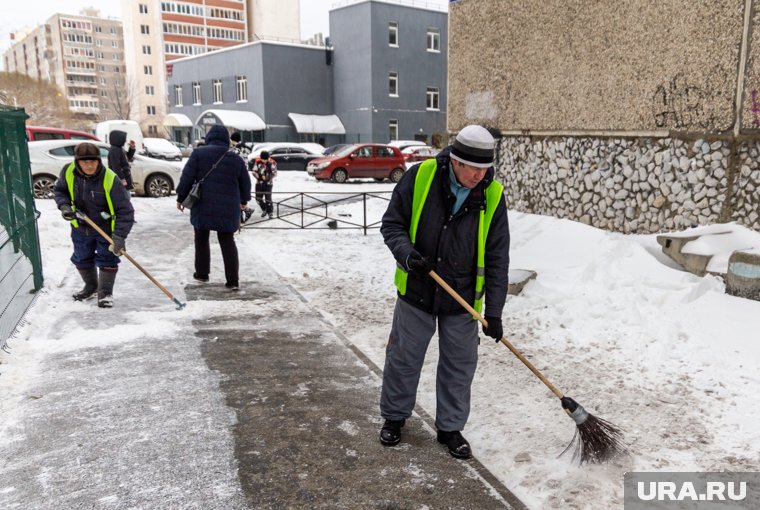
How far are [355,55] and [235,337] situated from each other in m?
36.4

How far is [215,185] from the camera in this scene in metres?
6.53

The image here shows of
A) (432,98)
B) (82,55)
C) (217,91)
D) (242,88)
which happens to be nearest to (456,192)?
(432,98)

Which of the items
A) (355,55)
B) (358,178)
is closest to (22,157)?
(358,178)

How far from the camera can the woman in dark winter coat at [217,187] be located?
21.4ft

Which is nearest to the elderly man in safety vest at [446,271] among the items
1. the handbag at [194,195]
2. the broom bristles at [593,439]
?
the broom bristles at [593,439]

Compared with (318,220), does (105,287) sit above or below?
above

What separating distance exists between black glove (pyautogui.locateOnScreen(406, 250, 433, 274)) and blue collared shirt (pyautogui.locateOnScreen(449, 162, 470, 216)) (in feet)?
1.04

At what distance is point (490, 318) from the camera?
328cm

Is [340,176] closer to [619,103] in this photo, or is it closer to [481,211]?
[619,103]

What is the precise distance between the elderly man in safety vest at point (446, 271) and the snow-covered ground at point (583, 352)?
18.1 inches

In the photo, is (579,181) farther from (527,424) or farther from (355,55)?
(355,55)

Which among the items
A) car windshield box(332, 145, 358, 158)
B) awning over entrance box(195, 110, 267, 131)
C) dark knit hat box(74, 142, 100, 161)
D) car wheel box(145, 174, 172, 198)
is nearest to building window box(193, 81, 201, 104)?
awning over entrance box(195, 110, 267, 131)

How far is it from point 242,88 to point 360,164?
2292 cm

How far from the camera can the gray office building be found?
38.1m
